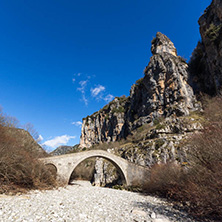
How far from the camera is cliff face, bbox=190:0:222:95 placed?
1075 inches

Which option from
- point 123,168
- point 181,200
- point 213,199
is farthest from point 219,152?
point 123,168

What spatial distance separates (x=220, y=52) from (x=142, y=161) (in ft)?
83.1

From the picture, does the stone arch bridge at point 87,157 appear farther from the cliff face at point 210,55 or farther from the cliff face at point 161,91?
the cliff face at point 210,55

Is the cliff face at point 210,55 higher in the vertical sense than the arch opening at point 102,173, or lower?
higher

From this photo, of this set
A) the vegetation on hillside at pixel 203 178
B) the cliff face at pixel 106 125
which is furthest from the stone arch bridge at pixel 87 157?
the cliff face at pixel 106 125

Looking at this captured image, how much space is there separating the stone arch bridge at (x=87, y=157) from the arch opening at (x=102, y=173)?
20.0 inches

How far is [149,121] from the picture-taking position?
122 ft

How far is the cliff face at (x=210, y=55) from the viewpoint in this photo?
2730 centimetres

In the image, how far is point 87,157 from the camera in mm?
20281

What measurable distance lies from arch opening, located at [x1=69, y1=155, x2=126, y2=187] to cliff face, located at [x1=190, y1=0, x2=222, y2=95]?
2297 cm

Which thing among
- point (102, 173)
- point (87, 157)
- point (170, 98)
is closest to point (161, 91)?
point (170, 98)

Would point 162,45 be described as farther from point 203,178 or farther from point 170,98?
point 203,178

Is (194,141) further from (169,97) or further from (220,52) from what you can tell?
(169,97)

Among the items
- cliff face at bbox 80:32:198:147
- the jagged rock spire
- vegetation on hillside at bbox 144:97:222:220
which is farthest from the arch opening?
the jagged rock spire
